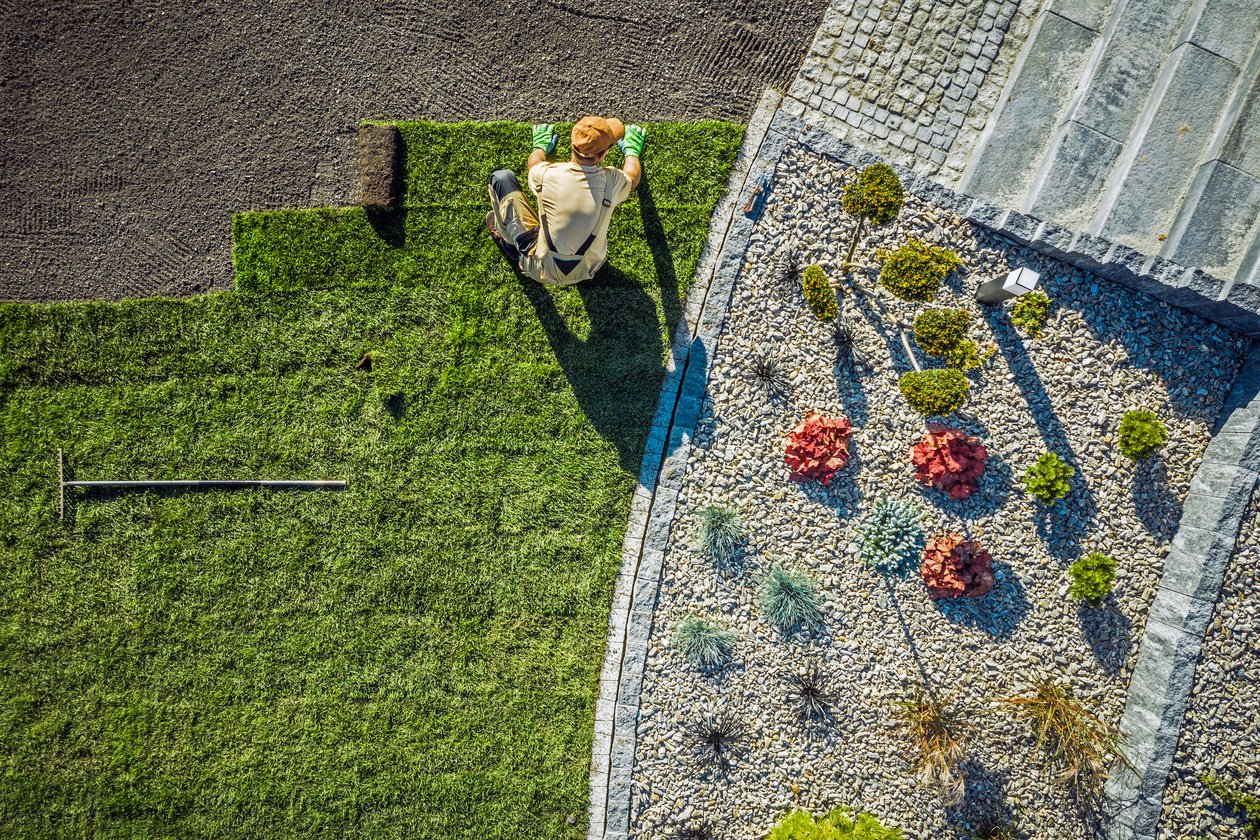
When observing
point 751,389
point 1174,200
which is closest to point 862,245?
point 751,389

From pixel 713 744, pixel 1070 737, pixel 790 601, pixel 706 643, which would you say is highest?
pixel 790 601

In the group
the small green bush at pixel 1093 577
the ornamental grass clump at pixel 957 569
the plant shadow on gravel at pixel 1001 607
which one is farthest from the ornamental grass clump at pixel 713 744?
the small green bush at pixel 1093 577

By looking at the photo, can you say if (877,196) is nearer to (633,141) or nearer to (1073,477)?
(633,141)

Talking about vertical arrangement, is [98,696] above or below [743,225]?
below

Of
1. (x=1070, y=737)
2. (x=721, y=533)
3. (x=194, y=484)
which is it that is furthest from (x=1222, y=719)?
(x=194, y=484)

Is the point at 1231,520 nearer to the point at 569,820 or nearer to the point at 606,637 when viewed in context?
the point at 606,637

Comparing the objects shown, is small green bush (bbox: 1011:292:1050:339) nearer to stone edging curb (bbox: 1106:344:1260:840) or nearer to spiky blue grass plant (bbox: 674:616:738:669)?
stone edging curb (bbox: 1106:344:1260:840)
